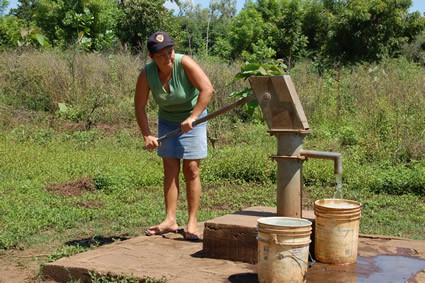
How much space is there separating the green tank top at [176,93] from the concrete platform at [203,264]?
3.39ft

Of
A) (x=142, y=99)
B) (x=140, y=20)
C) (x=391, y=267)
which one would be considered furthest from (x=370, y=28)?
(x=391, y=267)

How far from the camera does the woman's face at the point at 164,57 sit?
5.16 meters

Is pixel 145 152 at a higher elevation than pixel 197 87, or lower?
lower

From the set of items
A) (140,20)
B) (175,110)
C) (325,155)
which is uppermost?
(140,20)

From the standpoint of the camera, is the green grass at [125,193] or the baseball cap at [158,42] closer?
the baseball cap at [158,42]

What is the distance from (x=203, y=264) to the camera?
4629 mm

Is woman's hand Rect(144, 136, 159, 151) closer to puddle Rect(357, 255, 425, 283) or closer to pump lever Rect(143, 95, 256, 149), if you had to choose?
pump lever Rect(143, 95, 256, 149)

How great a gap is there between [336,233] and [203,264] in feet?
3.24

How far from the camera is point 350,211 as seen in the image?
4.49 m

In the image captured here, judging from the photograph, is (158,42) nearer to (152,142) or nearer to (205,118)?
(205,118)

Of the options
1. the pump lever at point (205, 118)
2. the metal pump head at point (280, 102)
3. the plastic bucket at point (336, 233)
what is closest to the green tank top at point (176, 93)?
the pump lever at point (205, 118)

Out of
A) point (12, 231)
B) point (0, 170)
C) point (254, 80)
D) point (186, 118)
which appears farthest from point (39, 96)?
point (254, 80)

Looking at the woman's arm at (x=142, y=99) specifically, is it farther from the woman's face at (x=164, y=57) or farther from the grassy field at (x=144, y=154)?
the grassy field at (x=144, y=154)

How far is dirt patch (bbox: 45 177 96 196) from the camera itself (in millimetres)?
7871
